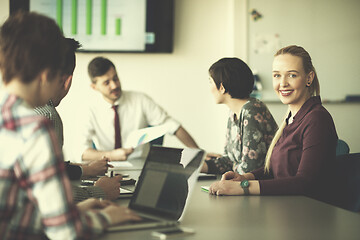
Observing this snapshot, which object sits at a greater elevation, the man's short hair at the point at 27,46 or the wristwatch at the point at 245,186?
the man's short hair at the point at 27,46

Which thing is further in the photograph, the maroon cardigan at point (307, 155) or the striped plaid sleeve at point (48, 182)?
the maroon cardigan at point (307, 155)

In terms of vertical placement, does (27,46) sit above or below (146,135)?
above

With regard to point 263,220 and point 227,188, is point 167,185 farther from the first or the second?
point 227,188

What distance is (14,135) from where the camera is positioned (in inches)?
33.6

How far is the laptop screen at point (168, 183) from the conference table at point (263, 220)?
7 centimetres

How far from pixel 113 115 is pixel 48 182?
107 inches

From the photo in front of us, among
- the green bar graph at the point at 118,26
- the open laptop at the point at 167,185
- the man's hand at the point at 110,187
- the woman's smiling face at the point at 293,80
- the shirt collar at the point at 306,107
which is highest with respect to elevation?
the green bar graph at the point at 118,26

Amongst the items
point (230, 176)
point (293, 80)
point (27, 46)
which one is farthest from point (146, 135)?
point (27, 46)

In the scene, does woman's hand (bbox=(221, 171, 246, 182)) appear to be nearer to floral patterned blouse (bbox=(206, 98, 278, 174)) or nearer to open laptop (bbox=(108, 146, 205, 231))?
floral patterned blouse (bbox=(206, 98, 278, 174))

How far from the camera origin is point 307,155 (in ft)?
5.42

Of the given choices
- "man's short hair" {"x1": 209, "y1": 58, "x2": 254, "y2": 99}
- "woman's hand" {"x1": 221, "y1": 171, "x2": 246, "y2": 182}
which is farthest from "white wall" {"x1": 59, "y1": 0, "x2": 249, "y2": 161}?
"woman's hand" {"x1": 221, "y1": 171, "x2": 246, "y2": 182}

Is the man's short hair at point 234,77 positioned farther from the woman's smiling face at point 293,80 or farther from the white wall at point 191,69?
the white wall at point 191,69

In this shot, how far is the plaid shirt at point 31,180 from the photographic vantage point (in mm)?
835

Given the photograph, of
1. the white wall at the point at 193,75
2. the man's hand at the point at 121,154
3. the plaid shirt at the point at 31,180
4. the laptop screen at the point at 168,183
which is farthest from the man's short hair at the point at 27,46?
the white wall at the point at 193,75
